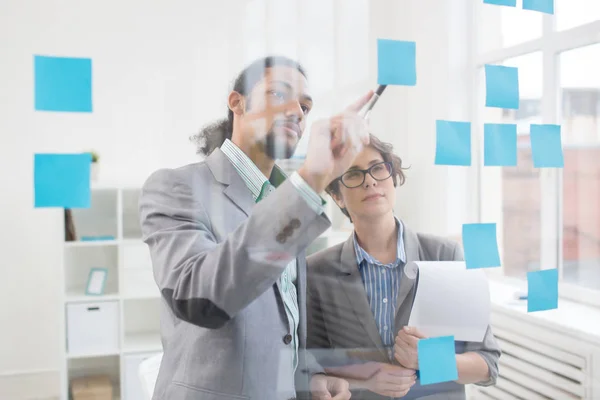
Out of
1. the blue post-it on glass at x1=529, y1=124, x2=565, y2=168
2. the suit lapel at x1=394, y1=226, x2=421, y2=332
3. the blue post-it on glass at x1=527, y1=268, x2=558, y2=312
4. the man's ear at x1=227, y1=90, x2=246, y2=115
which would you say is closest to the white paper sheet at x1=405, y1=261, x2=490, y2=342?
the suit lapel at x1=394, y1=226, x2=421, y2=332

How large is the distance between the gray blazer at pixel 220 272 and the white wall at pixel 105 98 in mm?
50

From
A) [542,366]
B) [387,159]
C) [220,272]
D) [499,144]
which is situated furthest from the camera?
[542,366]

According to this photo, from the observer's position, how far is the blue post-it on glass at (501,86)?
2.71 ft

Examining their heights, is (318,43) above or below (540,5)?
below

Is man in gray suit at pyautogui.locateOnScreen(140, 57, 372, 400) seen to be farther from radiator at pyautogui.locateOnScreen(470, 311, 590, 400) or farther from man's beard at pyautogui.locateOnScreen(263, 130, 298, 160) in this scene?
radiator at pyautogui.locateOnScreen(470, 311, 590, 400)

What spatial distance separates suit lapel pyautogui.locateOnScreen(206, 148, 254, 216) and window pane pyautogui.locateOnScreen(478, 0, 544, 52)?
48 cm

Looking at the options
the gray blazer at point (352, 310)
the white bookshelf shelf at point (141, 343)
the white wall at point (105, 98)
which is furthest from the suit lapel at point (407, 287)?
the white bookshelf shelf at point (141, 343)

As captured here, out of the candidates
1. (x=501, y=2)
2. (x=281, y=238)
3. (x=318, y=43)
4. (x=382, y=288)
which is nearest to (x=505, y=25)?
(x=501, y=2)

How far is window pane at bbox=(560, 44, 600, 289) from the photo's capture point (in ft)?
3.22

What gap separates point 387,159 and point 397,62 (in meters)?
0.14

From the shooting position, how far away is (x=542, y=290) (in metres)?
0.90

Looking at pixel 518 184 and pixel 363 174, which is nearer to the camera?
pixel 363 174

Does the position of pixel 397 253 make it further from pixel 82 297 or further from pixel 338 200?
pixel 82 297

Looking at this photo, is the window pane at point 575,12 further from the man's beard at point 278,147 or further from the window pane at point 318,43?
the man's beard at point 278,147
